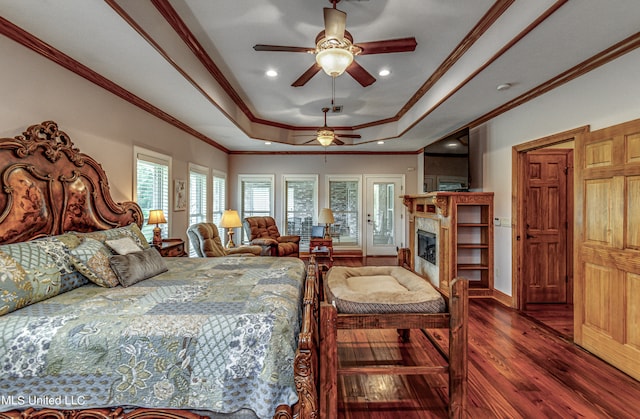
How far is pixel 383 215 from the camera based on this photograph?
753 centimetres

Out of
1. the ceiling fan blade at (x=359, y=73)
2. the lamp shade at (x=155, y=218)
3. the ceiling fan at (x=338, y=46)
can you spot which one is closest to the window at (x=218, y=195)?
the lamp shade at (x=155, y=218)

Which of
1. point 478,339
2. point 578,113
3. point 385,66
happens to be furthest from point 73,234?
point 578,113

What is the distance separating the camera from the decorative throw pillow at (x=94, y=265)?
2.08 metres

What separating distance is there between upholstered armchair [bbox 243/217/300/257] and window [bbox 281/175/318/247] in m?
0.93

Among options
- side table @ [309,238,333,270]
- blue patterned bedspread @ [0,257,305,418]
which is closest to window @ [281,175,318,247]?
side table @ [309,238,333,270]

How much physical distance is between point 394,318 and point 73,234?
2465 mm

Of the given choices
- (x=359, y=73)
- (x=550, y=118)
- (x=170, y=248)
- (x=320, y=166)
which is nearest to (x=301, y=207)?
(x=320, y=166)

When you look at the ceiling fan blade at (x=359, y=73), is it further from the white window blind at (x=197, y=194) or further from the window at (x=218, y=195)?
the window at (x=218, y=195)

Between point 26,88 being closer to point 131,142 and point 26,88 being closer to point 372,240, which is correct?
point 131,142

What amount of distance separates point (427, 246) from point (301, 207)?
3.30 metres

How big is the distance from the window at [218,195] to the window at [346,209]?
2490 mm

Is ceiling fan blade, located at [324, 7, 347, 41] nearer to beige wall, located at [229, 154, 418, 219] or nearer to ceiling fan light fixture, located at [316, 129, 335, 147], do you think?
ceiling fan light fixture, located at [316, 129, 335, 147]

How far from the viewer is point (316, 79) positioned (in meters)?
3.95

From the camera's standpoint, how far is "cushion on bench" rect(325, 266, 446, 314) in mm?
2031
